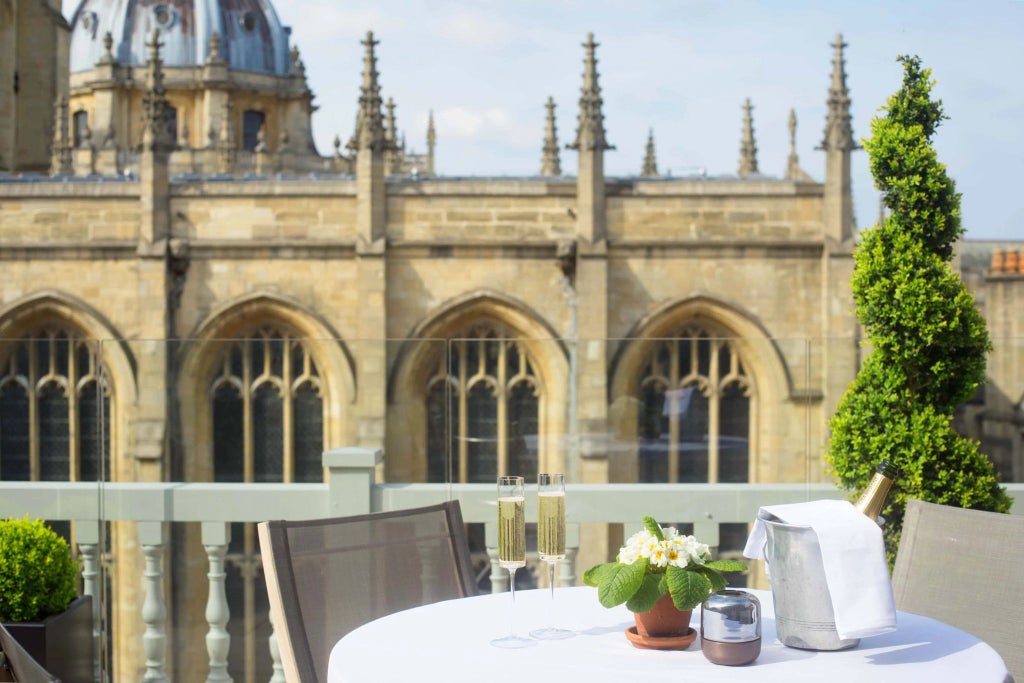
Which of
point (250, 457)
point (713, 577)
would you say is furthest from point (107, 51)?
point (713, 577)

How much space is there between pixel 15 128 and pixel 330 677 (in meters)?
19.6

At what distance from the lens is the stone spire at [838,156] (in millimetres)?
14305

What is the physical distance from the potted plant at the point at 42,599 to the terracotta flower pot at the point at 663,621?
84.7 inches

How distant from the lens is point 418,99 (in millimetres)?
26531

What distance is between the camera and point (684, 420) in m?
5.93

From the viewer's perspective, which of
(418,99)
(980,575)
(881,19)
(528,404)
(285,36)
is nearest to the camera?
(980,575)

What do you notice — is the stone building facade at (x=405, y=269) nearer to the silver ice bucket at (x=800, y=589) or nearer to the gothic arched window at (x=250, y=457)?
the gothic arched window at (x=250, y=457)

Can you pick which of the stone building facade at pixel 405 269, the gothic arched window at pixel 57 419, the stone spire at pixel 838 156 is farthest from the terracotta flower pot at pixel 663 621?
the stone spire at pixel 838 156

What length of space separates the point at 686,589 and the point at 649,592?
8 centimetres

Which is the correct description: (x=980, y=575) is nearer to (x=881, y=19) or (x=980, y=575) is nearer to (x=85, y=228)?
(x=881, y=19)

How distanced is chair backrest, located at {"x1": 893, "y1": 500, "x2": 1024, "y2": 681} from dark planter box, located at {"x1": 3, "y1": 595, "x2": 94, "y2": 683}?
2.43 meters

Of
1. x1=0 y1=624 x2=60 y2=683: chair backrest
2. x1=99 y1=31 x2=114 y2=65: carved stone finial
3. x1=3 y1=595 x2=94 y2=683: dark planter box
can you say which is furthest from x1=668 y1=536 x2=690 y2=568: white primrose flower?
x1=99 y1=31 x2=114 y2=65: carved stone finial

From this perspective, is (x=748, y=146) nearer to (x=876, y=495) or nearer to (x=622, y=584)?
(x=876, y=495)

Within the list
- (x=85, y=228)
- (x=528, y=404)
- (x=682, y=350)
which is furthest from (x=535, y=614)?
(x=85, y=228)
